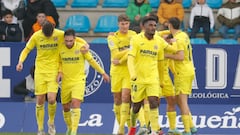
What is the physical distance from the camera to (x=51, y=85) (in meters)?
16.2

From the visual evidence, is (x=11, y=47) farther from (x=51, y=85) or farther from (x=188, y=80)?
(x=188, y=80)

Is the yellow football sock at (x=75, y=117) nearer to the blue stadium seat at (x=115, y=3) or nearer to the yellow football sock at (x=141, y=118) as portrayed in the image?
the yellow football sock at (x=141, y=118)

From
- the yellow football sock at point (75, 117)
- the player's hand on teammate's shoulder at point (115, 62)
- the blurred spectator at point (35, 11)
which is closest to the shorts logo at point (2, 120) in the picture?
the yellow football sock at point (75, 117)

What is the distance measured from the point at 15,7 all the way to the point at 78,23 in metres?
1.76

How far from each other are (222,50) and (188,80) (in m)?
3.22

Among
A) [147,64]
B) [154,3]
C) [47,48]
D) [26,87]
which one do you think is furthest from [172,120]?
[154,3]

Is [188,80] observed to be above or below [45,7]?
below

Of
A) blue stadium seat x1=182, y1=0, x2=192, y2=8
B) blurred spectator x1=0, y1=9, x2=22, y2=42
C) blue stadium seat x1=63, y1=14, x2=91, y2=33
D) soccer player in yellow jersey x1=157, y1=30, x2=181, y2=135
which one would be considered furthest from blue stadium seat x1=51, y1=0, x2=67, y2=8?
soccer player in yellow jersey x1=157, y1=30, x2=181, y2=135

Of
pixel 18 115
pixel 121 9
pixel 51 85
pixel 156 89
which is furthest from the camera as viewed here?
pixel 121 9

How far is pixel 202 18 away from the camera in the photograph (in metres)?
22.1

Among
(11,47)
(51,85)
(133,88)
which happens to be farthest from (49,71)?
(11,47)

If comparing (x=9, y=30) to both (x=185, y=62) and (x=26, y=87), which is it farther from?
(x=185, y=62)

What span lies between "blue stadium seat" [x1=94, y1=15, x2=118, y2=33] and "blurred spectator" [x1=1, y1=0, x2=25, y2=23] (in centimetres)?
207

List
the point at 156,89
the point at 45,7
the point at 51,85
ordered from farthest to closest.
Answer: the point at 45,7 < the point at 51,85 < the point at 156,89
